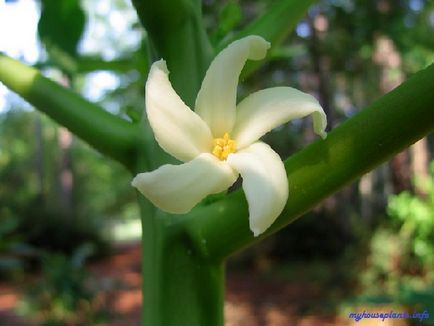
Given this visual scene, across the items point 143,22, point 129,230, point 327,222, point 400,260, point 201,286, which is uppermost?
point 129,230

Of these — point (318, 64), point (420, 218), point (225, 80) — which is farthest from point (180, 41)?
point (318, 64)

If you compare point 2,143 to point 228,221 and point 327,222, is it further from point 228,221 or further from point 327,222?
point 228,221

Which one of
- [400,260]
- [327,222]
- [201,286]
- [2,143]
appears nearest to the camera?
[201,286]

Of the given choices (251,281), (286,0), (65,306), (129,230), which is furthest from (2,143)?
(286,0)

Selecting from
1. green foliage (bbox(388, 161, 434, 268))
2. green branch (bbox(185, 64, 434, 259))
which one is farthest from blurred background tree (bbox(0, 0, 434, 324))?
green branch (bbox(185, 64, 434, 259))

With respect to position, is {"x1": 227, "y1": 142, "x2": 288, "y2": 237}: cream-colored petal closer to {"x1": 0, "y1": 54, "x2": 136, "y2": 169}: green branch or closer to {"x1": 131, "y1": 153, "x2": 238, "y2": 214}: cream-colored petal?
{"x1": 131, "y1": 153, "x2": 238, "y2": 214}: cream-colored petal

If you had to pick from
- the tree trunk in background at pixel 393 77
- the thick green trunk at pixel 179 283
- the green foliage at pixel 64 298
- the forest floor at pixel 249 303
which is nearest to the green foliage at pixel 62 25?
the thick green trunk at pixel 179 283

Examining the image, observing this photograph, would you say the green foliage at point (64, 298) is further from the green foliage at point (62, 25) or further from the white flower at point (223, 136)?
the white flower at point (223, 136)
